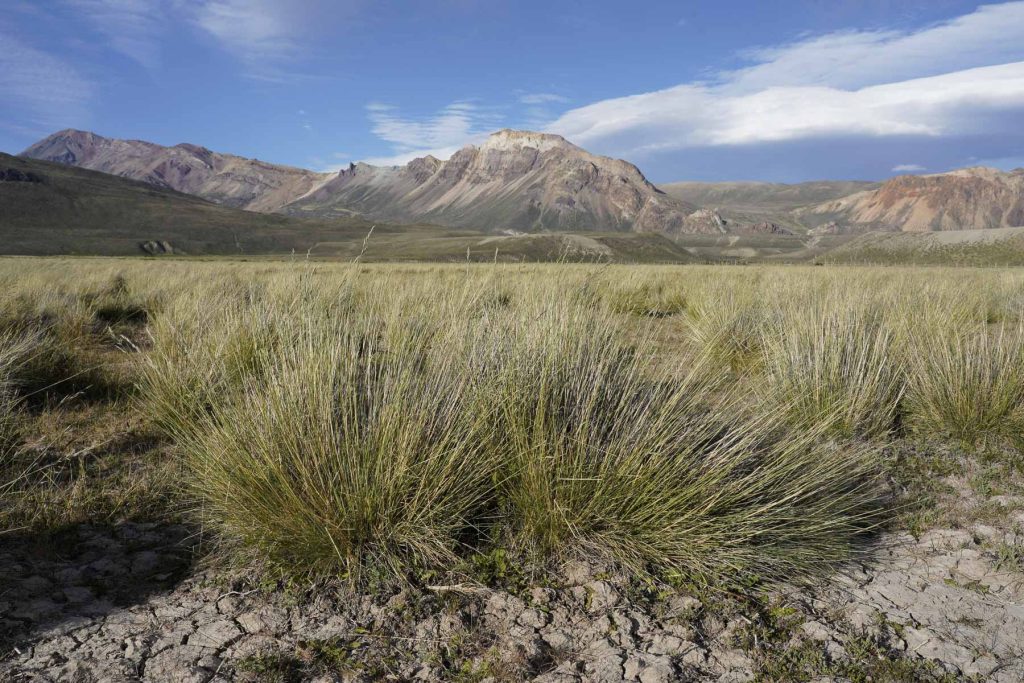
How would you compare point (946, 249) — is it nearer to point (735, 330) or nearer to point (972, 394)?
point (735, 330)

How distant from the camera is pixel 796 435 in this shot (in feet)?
8.64

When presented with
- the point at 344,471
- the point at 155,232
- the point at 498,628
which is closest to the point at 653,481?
the point at 498,628

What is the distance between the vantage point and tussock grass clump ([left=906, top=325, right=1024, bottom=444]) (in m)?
3.42

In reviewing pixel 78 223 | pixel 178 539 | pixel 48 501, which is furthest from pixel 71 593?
pixel 78 223

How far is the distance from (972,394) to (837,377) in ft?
2.44

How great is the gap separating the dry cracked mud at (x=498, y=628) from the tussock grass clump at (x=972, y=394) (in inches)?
56.7

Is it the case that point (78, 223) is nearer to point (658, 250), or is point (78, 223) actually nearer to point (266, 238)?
point (266, 238)

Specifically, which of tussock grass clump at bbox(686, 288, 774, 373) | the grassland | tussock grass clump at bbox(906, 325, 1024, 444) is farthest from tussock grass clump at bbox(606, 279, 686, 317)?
the grassland

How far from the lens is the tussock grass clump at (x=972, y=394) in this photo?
342 centimetres

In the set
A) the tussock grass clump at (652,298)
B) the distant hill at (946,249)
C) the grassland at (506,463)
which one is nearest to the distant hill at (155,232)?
the distant hill at (946,249)

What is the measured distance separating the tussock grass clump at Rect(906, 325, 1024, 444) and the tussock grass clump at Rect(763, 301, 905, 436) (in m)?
0.16

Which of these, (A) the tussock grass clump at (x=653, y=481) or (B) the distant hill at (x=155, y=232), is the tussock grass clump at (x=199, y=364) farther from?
(B) the distant hill at (x=155, y=232)

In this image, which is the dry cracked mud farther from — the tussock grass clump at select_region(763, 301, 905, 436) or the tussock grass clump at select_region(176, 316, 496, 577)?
the tussock grass clump at select_region(763, 301, 905, 436)

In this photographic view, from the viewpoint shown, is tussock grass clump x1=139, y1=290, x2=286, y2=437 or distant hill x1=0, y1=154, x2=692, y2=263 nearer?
tussock grass clump x1=139, y1=290, x2=286, y2=437
